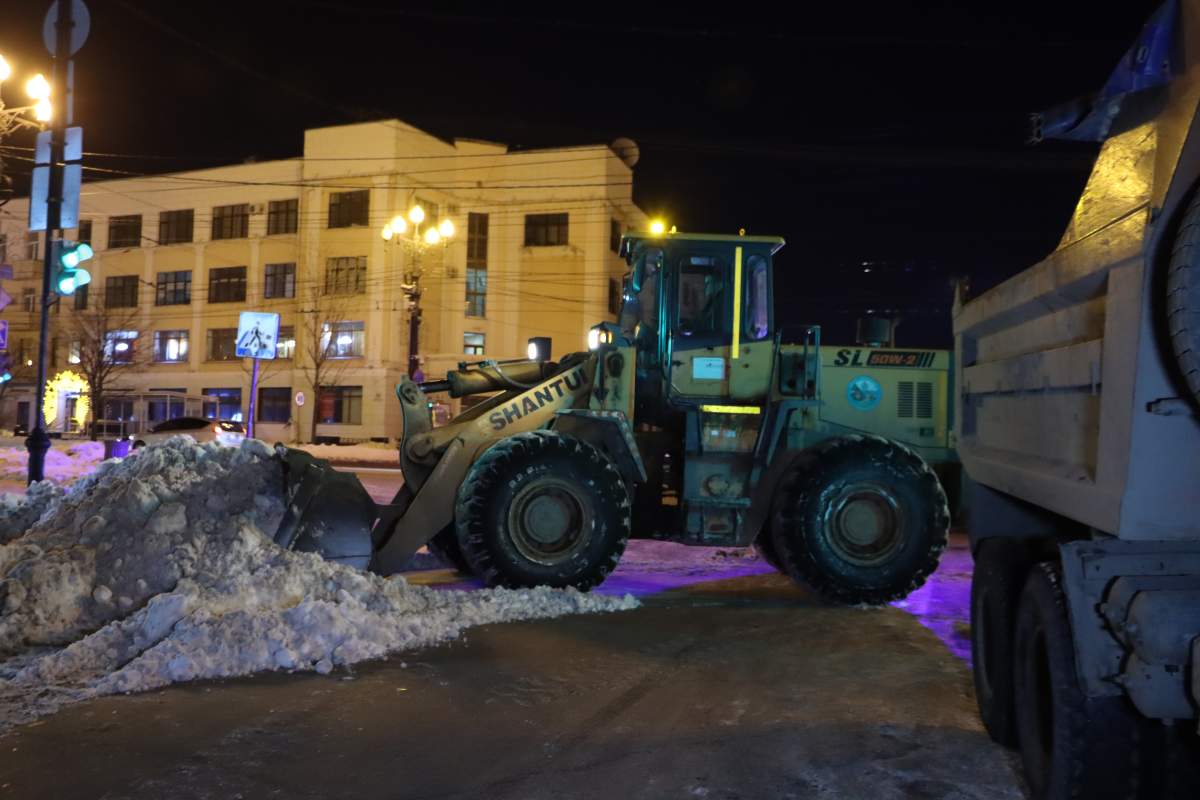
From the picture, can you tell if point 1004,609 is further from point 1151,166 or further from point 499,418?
point 499,418

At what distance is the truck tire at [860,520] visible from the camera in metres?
8.32

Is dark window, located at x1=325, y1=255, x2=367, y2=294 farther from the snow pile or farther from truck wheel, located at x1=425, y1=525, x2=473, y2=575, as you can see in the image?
the snow pile

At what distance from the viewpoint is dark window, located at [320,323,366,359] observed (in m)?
47.1

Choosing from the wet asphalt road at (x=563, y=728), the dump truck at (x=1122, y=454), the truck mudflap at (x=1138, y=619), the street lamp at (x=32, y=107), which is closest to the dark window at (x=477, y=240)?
the street lamp at (x=32, y=107)

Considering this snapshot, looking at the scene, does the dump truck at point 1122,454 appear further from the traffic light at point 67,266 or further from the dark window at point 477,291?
the dark window at point 477,291

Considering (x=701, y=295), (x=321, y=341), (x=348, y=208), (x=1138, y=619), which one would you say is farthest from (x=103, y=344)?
(x=1138, y=619)

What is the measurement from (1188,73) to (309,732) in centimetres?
478

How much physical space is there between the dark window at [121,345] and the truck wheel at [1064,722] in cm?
5167

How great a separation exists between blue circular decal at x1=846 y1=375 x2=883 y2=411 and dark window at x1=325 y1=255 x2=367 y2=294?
40338 mm

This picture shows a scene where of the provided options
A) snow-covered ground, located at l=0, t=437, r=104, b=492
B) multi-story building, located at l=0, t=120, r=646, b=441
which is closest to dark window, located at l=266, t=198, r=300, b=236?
multi-story building, located at l=0, t=120, r=646, b=441

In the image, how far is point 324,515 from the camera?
756 cm

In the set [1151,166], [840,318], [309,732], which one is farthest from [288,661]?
[840,318]

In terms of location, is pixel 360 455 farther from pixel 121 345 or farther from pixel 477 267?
pixel 121 345

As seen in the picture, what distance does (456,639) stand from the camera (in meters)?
6.77
